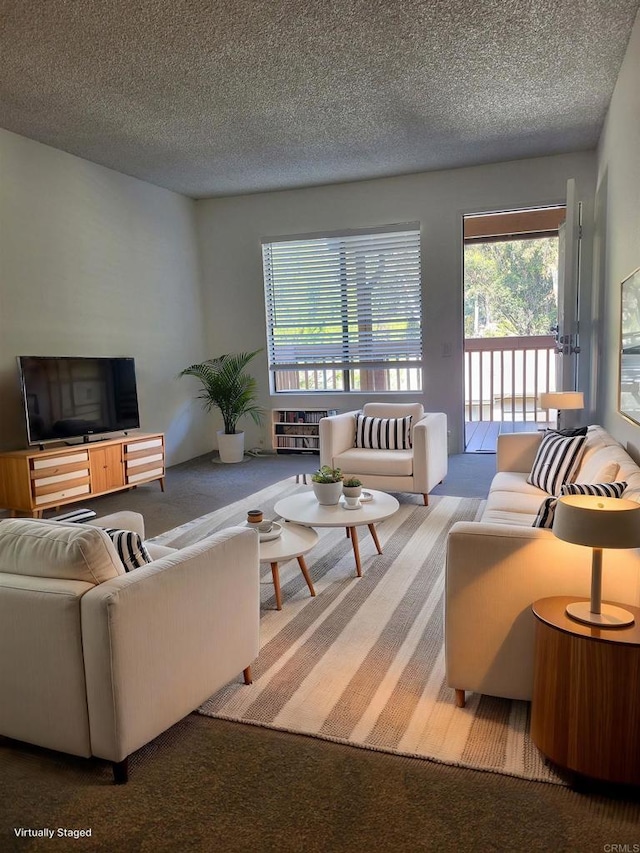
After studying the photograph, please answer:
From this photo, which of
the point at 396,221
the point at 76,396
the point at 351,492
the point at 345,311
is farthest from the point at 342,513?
the point at 396,221

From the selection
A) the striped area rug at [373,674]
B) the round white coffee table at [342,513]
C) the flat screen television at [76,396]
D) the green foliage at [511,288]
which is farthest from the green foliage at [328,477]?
the green foliage at [511,288]

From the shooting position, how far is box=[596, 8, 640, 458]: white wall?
322 centimetres

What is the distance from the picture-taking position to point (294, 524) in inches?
127

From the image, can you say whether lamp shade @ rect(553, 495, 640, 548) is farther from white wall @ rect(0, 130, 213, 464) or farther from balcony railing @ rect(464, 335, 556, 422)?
balcony railing @ rect(464, 335, 556, 422)

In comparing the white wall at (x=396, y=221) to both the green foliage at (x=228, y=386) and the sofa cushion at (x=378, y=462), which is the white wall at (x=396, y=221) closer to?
the green foliage at (x=228, y=386)

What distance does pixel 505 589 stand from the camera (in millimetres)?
1909

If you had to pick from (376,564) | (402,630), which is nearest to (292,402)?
(376,564)

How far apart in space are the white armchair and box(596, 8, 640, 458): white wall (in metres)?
1.28

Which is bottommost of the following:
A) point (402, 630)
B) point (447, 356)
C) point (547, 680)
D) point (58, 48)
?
point (402, 630)

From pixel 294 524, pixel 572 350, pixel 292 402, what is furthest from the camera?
pixel 292 402

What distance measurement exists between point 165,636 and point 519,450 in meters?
2.92

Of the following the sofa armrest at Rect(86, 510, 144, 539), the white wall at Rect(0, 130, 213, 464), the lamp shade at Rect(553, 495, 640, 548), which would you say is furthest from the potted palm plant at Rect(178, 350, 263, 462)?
the lamp shade at Rect(553, 495, 640, 548)

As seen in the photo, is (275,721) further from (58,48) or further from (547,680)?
(58,48)

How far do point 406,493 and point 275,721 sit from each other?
3088 mm
